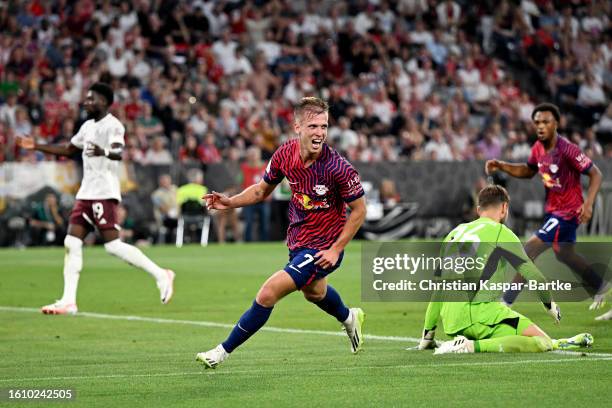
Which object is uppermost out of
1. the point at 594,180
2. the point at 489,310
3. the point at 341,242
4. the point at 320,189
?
the point at 594,180

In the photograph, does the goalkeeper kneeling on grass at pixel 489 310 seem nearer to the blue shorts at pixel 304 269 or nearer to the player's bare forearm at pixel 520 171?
the blue shorts at pixel 304 269

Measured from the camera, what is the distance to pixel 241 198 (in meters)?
9.84

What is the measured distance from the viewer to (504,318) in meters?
10.0

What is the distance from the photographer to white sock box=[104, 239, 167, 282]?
1404 cm

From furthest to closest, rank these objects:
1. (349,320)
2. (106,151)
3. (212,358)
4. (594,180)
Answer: (106,151), (594,180), (349,320), (212,358)

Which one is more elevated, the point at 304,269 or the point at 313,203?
the point at 313,203

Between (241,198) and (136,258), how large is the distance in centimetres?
455

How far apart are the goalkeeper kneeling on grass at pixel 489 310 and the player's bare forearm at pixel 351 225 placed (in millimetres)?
1097

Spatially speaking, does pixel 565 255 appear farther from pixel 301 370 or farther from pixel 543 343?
pixel 301 370

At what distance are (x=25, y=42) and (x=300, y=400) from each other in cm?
2349

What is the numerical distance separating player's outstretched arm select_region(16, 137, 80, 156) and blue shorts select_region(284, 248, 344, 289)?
5635 mm

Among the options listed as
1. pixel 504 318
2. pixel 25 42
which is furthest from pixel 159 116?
pixel 504 318

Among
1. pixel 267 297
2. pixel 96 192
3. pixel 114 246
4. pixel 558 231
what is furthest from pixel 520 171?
pixel 267 297

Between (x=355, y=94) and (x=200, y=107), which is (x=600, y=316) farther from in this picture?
(x=355, y=94)
